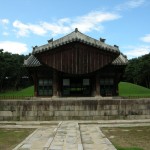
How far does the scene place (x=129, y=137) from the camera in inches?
663

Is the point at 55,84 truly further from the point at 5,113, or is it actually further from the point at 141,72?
the point at 141,72

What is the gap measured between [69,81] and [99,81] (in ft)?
9.56

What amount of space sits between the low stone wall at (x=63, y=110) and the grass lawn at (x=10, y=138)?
490 cm

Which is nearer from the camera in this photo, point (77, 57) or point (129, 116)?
point (129, 116)

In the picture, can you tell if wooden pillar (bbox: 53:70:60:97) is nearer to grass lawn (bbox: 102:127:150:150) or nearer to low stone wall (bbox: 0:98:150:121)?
low stone wall (bbox: 0:98:150:121)

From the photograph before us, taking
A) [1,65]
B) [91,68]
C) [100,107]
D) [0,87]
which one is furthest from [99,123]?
[0,87]

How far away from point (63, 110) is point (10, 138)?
856 cm

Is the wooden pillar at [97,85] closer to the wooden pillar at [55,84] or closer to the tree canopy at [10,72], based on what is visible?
the wooden pillar at [55,84]

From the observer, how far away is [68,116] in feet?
81.8

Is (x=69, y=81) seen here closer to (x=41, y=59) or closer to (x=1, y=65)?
(x=41, y=59)

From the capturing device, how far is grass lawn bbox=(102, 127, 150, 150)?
14130 mm

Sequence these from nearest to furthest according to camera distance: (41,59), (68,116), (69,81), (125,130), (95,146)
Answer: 1. (95,146)
2. (125,130)
3. (68,116)
4. (41,59)
5. (69,81)

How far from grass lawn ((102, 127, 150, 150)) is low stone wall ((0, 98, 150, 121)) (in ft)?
15.4

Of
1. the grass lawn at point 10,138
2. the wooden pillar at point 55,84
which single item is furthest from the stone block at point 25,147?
the wooden pillar at point 55,84
